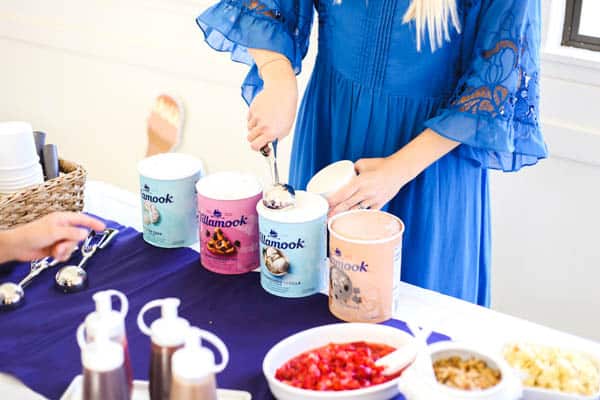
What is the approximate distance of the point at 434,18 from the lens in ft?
4.08

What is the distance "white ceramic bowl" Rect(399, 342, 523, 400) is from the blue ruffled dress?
389mm

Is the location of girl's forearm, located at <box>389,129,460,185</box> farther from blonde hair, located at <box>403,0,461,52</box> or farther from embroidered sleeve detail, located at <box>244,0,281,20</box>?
embroidered sleeve detail, located at <box>244,0,281,20</box>

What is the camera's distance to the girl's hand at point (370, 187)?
3.98 ft

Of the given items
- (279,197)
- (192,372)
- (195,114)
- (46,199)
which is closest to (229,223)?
(279,197)

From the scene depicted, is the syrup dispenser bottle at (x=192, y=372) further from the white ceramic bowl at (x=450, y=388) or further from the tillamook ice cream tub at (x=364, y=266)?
the tillamook ice cream tub at (x=364, y=266)

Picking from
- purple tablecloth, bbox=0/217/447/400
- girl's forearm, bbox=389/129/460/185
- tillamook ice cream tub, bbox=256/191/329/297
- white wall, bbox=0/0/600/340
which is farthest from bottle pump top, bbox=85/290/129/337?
white wall, bbox=0/0/600/340

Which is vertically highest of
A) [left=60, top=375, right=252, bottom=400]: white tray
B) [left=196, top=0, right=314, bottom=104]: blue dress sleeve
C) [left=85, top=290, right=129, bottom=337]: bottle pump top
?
[left=196, top=0, right=314, bottom=104]: blue dress sleeve

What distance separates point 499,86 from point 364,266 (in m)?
0.34

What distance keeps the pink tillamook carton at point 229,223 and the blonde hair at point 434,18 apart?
0.33m

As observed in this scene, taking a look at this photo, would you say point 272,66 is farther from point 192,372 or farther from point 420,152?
point 192,372

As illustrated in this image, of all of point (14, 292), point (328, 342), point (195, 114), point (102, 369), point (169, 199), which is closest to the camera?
point (102, 369)

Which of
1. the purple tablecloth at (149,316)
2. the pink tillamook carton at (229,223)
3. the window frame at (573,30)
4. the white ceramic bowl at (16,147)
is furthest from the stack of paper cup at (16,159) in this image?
the window frame at (573,30)

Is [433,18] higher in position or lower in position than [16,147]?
higher

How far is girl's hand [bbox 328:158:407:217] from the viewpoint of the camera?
1.21 metres
